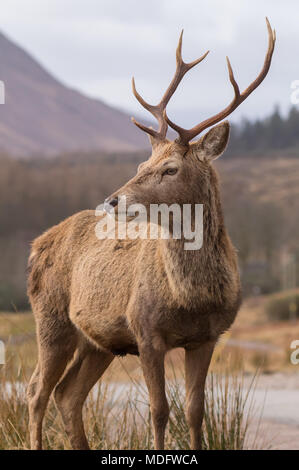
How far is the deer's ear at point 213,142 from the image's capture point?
16.0 ft

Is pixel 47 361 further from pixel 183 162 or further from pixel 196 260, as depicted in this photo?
pixel 183 162

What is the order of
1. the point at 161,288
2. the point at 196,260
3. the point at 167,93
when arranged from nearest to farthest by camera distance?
the point at 196,260 < the point at 161,288 < the point at 167,93

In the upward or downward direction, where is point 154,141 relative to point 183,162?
upward

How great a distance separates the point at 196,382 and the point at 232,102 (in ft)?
5.92

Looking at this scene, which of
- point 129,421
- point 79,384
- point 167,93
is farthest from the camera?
point 129,421

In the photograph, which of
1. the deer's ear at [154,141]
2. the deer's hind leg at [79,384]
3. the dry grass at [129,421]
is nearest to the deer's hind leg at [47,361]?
the deer's hind leg at [79,384]

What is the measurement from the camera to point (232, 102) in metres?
5.10

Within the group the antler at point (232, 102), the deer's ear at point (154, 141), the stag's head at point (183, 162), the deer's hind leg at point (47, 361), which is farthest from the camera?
the deer's hind leg at point (47, 361)

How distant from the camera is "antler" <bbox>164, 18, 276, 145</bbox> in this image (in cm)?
500

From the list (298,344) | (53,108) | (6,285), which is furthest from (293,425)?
(53,108)

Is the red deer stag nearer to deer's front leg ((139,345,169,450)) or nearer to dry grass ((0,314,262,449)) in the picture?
deer's front leg ((139,345,169,450))

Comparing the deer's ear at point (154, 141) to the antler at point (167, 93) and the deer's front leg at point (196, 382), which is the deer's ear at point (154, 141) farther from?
the deer's front leg at point (196, 382)

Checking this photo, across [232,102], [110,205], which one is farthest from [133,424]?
[232,102]
